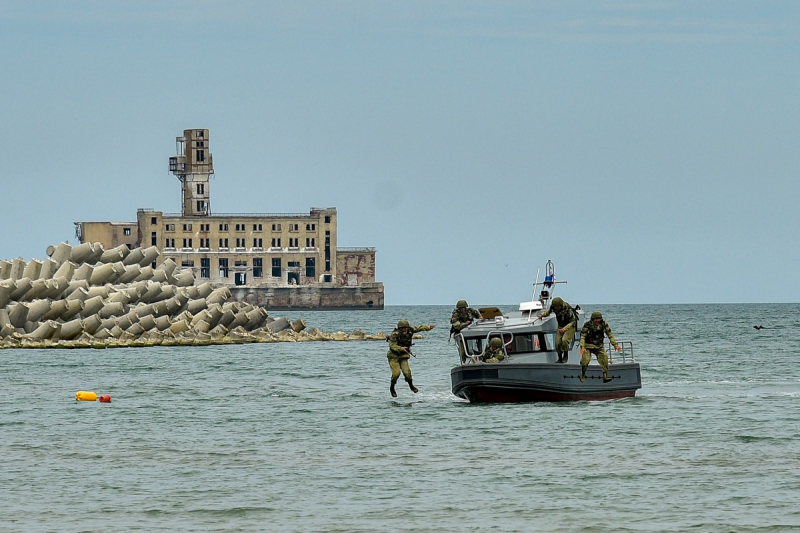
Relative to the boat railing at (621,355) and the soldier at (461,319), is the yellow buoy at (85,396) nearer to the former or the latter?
the soldier at (461,319)

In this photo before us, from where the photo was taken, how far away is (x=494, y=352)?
3144cm

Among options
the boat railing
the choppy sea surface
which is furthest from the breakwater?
the boat railing

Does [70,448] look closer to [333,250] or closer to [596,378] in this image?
[596,378]

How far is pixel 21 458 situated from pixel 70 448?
1.57m

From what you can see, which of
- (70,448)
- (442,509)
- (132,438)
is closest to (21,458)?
(70,448)

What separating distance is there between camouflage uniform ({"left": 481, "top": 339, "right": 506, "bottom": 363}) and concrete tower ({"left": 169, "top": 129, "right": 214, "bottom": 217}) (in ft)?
548

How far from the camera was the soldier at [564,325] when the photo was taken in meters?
30.8

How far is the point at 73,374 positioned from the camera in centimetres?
4869

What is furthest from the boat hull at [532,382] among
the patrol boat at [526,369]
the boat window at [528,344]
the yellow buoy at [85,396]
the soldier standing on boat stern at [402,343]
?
the yellow buoy at [85,396]

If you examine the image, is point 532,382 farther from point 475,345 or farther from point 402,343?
point 402,343

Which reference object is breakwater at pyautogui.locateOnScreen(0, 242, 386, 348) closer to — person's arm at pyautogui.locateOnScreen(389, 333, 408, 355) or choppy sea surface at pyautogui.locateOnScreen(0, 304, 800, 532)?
choppy sea surface at pyautogui.locateOnScreen(0, 304, 800, 532)

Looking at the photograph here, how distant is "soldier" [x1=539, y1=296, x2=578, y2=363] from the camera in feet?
101

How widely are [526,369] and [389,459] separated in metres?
7.45

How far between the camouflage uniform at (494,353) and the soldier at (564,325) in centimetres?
126
